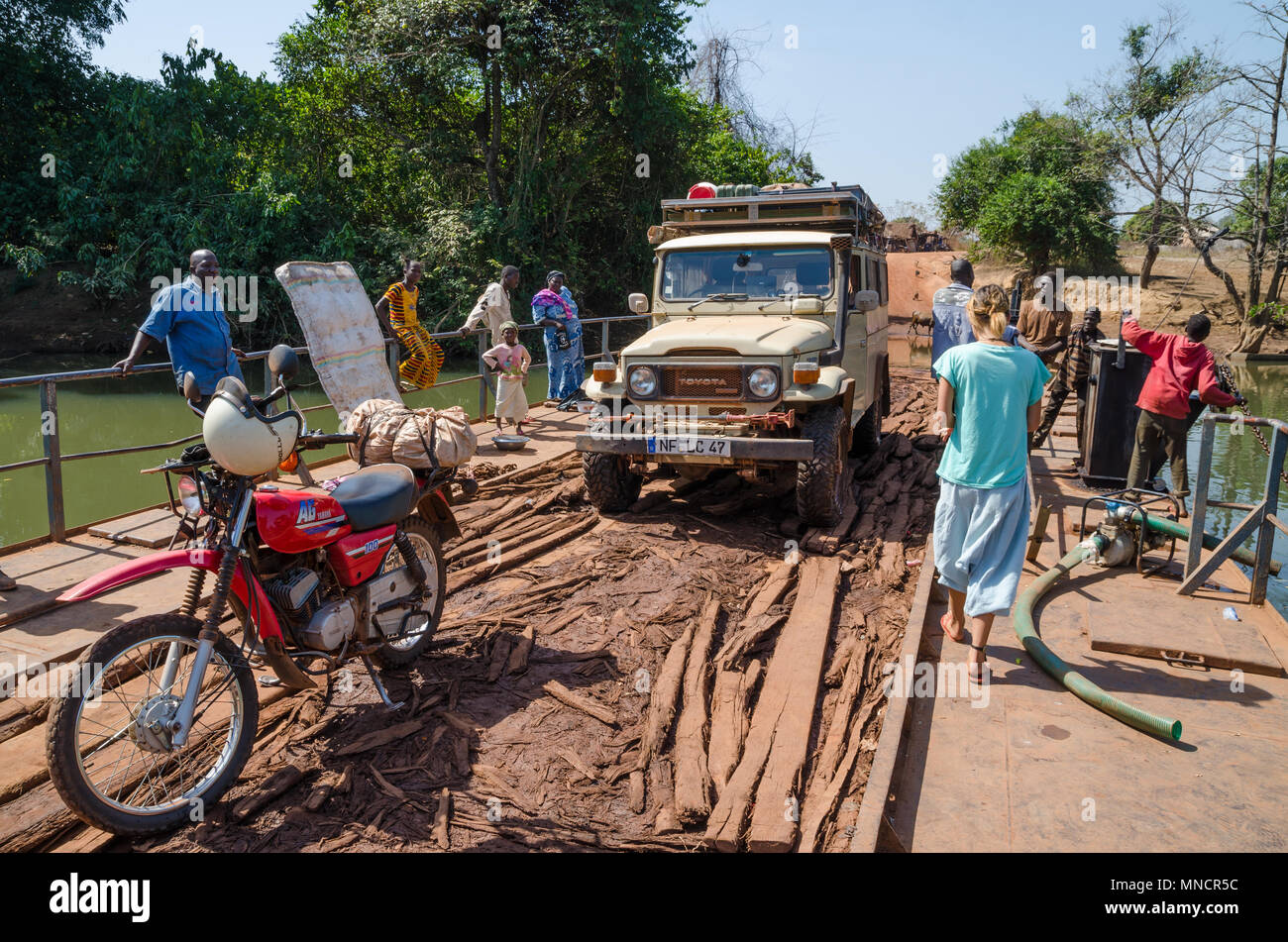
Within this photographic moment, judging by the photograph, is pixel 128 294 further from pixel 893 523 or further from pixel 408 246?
pixel 893 523

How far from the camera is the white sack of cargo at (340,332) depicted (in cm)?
827

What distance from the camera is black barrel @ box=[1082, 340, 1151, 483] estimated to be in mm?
8500

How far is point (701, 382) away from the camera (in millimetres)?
7426

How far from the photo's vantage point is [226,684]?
3746mm

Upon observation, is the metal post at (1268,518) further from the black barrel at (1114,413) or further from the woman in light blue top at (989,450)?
the black barrel at (1114,413)

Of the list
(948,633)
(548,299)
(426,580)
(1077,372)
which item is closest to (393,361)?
(548,299)

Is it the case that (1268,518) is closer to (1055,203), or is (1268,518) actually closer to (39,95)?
(39,95)

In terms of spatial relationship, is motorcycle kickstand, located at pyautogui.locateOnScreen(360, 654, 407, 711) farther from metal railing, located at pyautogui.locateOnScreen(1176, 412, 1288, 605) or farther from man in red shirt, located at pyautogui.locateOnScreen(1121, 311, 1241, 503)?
man in red shirt, located at pyautogui.locateOnScreen(1121, 311, 1241, 503)

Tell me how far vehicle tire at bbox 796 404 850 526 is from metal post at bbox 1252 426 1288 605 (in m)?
2.78

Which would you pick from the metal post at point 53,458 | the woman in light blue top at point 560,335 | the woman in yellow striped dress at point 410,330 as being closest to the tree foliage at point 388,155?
the woman in light blue top at point 560,335

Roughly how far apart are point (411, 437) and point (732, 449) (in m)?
2.49

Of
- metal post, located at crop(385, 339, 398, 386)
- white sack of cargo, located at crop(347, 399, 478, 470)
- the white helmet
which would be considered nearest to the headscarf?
metal post, located at crop(385, 339, 398, 386)

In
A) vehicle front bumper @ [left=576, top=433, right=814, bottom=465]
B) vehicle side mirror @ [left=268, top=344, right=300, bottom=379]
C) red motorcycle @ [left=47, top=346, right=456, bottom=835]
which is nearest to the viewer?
red motorcycle @ [left=47, top=346, right=456, bottom=835]

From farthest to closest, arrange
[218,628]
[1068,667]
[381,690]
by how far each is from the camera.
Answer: [1068,667] < [381,690] < [218,628]
